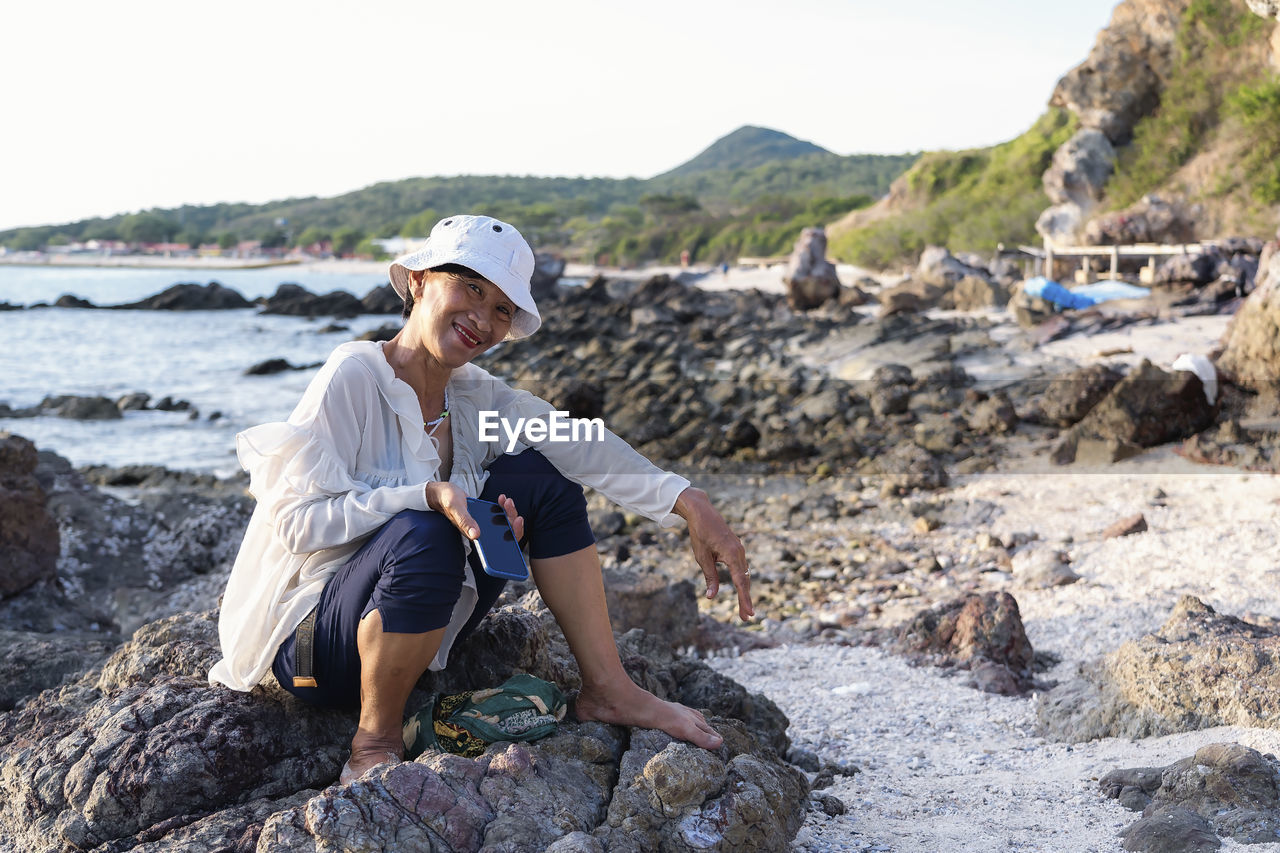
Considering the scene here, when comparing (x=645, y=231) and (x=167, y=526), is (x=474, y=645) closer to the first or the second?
(x=167, y=526)

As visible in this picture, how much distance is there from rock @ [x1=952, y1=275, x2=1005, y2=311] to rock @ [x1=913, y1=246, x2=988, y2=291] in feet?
5.80

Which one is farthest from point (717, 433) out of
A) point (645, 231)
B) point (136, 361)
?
point (645, 231)

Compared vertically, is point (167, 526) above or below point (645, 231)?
below

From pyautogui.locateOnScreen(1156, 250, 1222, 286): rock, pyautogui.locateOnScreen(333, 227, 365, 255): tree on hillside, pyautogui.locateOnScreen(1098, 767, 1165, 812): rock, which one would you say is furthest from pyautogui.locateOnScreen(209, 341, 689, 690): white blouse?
pyautogui.locateOnScreen(333, 227, 365, 255): tree on hillside

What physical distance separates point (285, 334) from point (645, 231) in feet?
129

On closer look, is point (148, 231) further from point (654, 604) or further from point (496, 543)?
point (496, 543)

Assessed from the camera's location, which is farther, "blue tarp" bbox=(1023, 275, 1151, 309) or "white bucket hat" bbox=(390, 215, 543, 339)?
"blue tarp" bbox=(1023, 275, 1151, 309)

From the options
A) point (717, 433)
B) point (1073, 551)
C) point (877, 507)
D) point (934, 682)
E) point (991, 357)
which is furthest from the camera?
point (991, 357)

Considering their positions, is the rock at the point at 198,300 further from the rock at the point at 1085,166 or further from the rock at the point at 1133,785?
the rock at the point at 1133,785

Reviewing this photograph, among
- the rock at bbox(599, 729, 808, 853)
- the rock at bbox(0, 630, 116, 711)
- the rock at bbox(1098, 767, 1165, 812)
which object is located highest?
the rock at bbox(599, 729, 808, 853)

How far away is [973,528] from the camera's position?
23.7 ft

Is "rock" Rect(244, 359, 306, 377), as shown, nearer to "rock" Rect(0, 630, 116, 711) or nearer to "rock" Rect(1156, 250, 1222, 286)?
"rock" Rect(1156, 250, 1222, 286)

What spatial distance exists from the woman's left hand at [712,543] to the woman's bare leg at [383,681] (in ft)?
2.48

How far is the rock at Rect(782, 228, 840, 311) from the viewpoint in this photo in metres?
25.1
